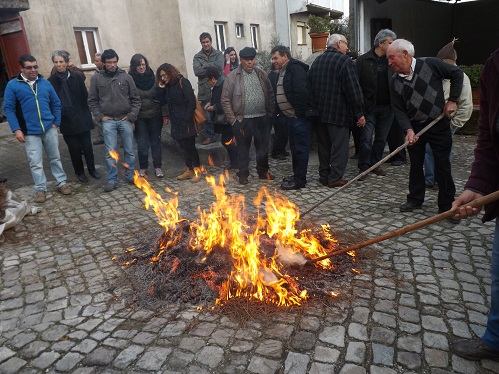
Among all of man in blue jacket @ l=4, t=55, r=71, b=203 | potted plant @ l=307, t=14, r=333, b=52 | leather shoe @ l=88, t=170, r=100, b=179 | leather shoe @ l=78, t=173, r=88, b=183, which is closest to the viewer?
man in blue jacket @ l=4, t=55, r=71, b=203

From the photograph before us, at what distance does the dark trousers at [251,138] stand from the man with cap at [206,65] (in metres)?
1.70

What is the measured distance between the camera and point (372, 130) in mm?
7371

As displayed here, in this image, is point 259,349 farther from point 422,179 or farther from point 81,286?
point 422,179

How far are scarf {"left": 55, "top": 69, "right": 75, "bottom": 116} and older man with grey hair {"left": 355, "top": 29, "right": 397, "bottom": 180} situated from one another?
542 centimetres

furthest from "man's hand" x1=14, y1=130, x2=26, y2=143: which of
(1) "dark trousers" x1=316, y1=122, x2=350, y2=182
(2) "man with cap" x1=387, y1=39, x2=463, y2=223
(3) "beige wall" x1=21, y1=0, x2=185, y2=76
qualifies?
(3) "beige wall" x1=21, y1=0, x2=185, y2=76

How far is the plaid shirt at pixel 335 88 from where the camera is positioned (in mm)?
6410

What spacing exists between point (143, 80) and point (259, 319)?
571 centimetres

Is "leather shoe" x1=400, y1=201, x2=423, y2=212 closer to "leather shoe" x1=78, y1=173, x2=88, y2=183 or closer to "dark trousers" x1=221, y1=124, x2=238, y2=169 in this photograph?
"dark trousers" x1=221, y1=124, x2=238, y2=169

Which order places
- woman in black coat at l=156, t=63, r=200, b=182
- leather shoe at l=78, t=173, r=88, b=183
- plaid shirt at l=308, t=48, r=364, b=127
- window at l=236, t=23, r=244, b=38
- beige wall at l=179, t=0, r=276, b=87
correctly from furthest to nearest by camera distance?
1. window at l=236, t=23, r=244, b=38
2. beige wall at l=179, t=0, r=276, b=87
3. leather shoe at l=78, t=173, r=88, b=183
4. woman in black coat at l=156, t=63, r=200, b=182
5. plaid shirt at l=308, t=48, r=364, b=127

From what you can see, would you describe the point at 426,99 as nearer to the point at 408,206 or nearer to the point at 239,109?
the point at 408,206

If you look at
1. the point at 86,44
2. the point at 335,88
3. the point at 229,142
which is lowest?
the point at 229,142

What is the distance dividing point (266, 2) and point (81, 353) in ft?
68.0

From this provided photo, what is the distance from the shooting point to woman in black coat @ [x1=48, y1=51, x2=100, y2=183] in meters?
7.34

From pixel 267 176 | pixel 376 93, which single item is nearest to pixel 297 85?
pixel 376 93
